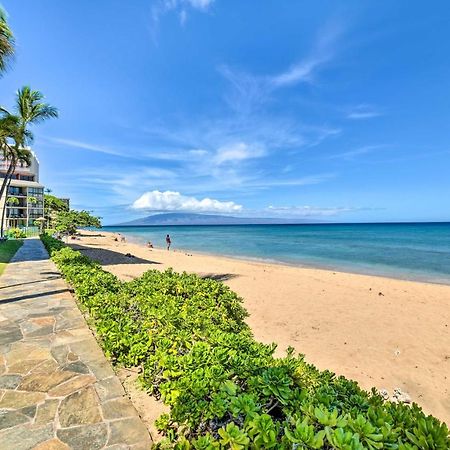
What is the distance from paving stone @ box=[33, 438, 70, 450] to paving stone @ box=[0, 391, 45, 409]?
2.43ft

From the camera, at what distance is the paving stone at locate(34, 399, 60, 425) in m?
2.88

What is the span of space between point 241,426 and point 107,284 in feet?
17.2

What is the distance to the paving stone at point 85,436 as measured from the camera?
2.57 meters

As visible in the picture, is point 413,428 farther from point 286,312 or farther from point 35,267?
point 35,267

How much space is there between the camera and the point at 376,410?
6.37 feet

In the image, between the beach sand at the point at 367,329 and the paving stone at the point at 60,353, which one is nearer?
the paving stone at the point at 60,353

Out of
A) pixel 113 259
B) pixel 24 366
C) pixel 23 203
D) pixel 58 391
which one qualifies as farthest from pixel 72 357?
pixel 23 203

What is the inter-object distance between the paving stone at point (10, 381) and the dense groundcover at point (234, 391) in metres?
1.05

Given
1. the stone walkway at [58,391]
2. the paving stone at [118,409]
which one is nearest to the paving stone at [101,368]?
the stone walkway at [58,391]

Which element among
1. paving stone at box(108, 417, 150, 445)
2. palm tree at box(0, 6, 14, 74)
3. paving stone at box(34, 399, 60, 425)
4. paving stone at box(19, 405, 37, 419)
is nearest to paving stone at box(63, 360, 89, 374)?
paving stone at box(34, 399, 60, 425)

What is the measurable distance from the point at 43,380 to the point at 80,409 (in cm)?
91

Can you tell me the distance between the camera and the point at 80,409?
305 cm

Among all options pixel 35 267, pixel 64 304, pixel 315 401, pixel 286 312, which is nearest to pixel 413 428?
pixel 315 401

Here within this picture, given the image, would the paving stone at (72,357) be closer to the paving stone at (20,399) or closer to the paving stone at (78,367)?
the paving stone at (78,367)
